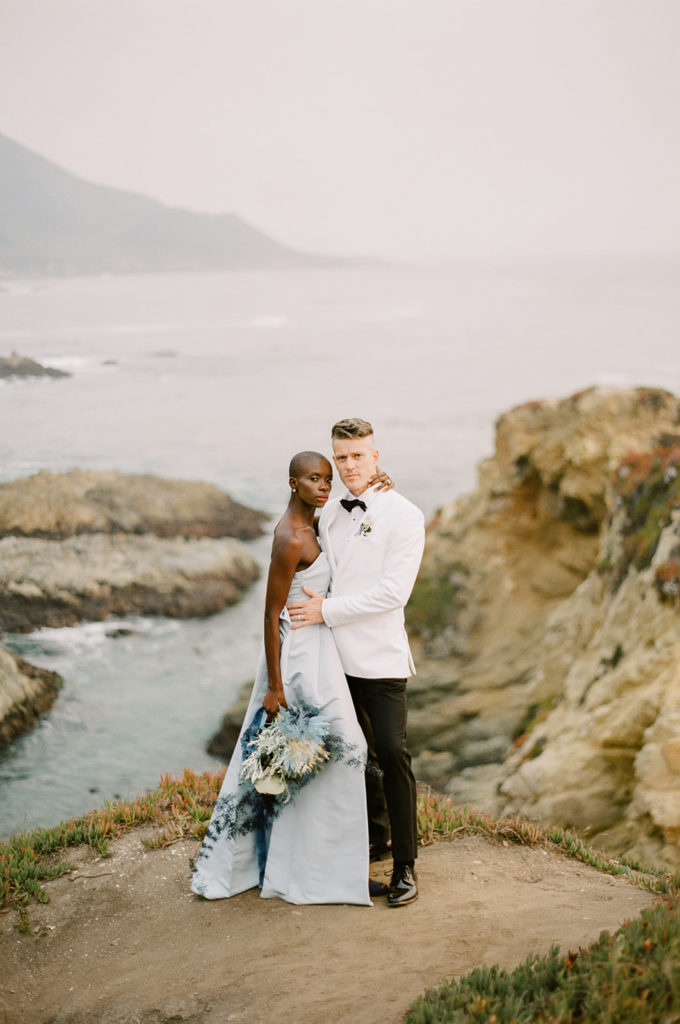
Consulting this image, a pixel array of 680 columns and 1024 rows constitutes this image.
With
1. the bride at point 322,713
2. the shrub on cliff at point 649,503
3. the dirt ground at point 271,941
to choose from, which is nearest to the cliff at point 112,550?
the dirt ground at point 271,941

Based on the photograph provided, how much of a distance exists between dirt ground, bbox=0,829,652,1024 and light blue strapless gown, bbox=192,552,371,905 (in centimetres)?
14

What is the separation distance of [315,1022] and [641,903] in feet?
6.52

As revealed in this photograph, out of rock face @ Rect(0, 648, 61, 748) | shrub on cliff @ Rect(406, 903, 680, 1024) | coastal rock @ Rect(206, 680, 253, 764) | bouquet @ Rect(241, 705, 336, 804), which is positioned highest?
bouquet @ Rect(241, 705, 336, 804)

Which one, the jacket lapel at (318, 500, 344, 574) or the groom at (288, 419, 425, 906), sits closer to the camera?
the groom at (288, 419, 425, 906)

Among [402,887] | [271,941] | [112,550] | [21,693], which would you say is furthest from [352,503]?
[112,550]

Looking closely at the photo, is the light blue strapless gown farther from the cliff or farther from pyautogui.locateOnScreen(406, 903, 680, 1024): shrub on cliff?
the cliff

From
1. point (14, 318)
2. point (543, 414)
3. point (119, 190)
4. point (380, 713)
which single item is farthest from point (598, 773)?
point (119, 190)

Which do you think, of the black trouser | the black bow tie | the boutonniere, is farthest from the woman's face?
the black trouser

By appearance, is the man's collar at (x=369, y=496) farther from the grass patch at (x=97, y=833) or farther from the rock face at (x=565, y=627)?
the rock face at (x=565, y=627)

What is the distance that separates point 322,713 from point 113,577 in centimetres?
659

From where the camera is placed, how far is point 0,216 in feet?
37.1

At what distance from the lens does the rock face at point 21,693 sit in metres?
8.19

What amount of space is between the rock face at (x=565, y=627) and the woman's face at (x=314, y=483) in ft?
12.5

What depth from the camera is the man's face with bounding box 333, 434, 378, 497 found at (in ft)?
13.8
